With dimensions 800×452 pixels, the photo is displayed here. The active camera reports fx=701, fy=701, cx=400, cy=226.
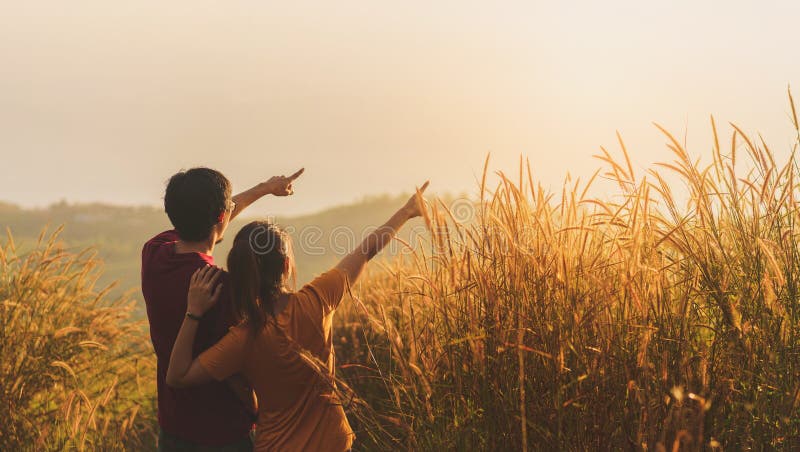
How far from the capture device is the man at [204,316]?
7.64ft

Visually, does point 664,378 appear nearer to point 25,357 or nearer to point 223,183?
point 223,183

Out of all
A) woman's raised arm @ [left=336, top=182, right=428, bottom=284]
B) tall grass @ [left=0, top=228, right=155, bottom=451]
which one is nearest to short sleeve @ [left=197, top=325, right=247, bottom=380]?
woman's raised arm @ [left=336, top=182, right=428, bottom=284]

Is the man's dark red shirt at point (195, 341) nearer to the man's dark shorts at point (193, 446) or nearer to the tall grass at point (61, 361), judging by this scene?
the man's dark shorts at point (193, 446)

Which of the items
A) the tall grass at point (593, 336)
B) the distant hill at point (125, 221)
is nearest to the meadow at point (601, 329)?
the tall grass at point (593, 336)

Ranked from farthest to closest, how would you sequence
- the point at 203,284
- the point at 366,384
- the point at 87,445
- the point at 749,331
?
the point at 366,384 < the point at 87,445 < the point at 749,331 < the point at 203,284

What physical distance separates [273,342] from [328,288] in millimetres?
242

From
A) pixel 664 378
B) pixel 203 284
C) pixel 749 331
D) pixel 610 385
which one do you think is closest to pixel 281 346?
pixel 203 284

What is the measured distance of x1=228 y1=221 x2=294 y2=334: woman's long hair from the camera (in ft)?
6.98

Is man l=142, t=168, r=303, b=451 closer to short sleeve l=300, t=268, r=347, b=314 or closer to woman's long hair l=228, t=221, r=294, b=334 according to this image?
woman's long hair l=228, t=221, r=294, b=334

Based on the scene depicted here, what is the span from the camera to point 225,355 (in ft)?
7.13

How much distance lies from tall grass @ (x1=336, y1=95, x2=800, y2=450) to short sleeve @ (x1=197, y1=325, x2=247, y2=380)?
38cm

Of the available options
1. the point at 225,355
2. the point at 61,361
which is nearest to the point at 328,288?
the point at 225,355

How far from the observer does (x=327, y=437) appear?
89.1 inches

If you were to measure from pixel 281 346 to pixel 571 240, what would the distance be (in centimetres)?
114
